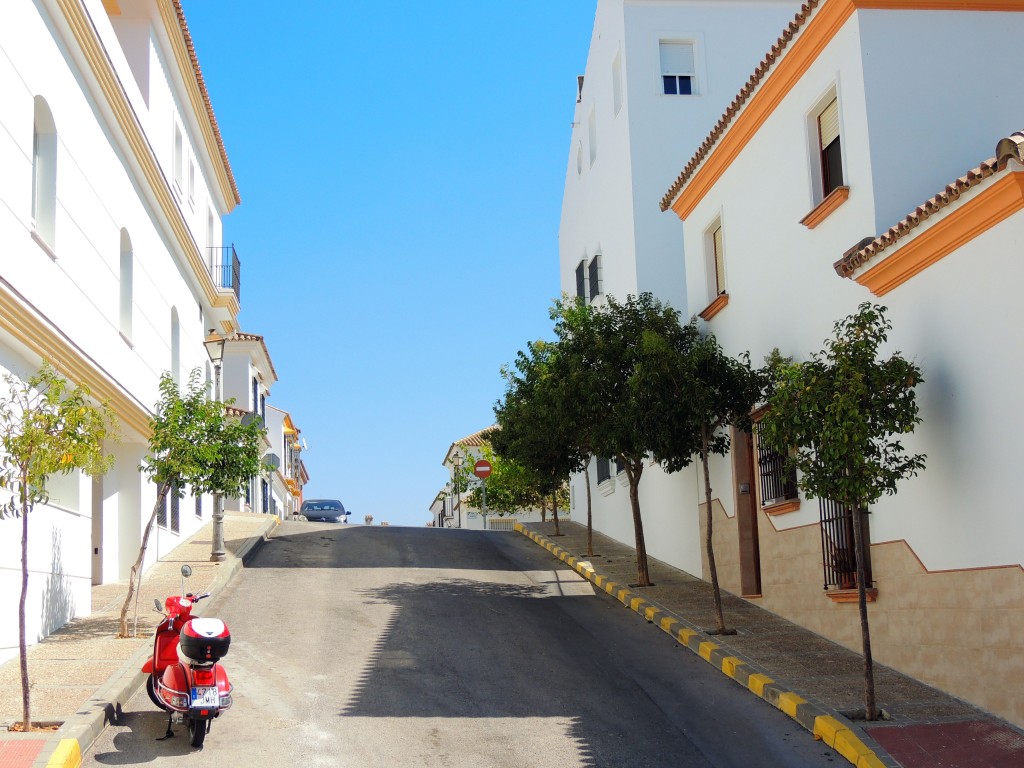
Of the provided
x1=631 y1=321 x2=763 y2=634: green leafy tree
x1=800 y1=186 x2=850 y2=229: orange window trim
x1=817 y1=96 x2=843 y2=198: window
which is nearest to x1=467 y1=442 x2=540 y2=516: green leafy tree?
x1=631 y1=321 x2=763 y2=634: green leafy tree

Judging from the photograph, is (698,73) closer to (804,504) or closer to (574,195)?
(574,195)

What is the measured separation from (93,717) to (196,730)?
98cm

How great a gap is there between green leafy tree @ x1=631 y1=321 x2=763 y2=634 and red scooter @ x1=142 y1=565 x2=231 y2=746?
22.4 feet

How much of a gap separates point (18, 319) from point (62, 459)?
2804 mm

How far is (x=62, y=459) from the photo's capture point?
9547mm

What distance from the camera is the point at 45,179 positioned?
1378 cm

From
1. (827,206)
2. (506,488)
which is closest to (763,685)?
(827,206)

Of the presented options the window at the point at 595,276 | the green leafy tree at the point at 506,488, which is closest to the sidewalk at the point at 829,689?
the window at the point at 595,276

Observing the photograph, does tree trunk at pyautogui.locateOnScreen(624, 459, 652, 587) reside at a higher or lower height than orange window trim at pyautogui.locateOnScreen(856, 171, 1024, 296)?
lower

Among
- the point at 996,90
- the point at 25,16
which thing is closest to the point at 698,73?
the point at 996,90

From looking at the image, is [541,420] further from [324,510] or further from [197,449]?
[324,510]

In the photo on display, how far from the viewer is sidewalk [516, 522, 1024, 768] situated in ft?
30.0

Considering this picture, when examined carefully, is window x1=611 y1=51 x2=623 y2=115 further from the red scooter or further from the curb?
the red scooter

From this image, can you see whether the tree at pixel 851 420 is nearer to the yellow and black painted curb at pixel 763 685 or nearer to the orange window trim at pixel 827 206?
the yellow and black painted curb at pixel 763 685
